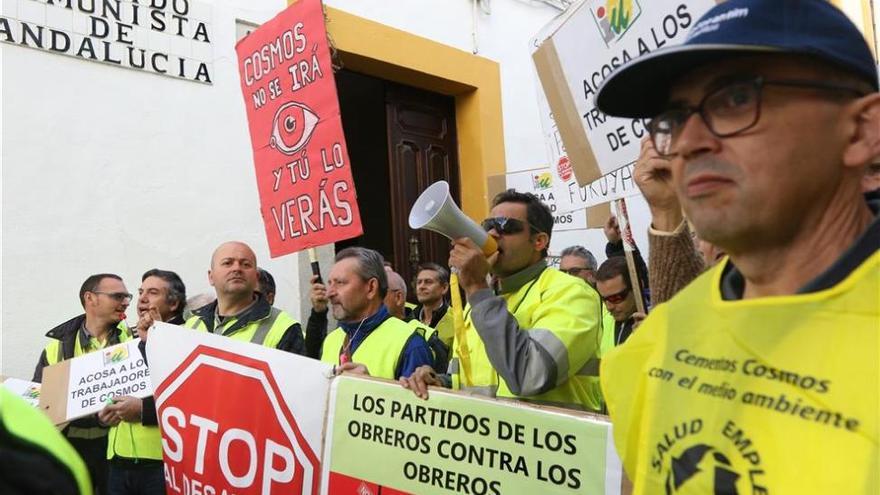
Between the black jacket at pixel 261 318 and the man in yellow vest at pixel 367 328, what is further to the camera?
the black jacket at pixel 261 318

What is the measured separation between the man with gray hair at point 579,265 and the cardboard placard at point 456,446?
3.02m

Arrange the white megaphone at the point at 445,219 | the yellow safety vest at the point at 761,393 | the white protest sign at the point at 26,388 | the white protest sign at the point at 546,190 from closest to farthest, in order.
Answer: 1. the yellow safety vest at the point at 761,393
2. the white megaphone at the point at 445,219
3. the white protest sign at the point at 26,388
4. the white protest sign at the point at 546,190

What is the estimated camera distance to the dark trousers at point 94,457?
4.14 meters

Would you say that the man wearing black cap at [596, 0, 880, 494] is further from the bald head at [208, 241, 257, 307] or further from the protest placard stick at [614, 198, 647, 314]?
the bald head at [208, 241, 257, 307]

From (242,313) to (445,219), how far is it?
1684mm

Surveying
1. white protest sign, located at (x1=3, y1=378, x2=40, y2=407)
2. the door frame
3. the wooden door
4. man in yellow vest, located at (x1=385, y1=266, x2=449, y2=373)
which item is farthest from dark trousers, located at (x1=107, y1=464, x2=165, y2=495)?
the door frame

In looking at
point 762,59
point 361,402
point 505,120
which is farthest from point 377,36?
point 762,59

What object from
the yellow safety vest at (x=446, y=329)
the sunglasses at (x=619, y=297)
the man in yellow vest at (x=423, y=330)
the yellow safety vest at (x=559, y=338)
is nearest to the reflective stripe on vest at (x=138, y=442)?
the man in yellow vest at (x=423, y=330)

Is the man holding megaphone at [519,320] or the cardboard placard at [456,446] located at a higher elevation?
the man holding megaphone at [519,320]

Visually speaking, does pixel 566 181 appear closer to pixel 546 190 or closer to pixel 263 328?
pixel 546 190

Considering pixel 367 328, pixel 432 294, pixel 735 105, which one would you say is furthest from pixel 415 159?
pixel 735 105

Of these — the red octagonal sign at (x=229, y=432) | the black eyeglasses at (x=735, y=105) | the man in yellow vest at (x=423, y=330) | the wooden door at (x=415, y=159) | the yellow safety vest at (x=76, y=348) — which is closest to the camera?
the black eyeglasses at (x=735, y=105)

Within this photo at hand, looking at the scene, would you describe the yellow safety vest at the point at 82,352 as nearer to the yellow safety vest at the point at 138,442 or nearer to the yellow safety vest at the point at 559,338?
the yellow safety vest at the point at 138,442

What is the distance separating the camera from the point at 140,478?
3.73 meters
